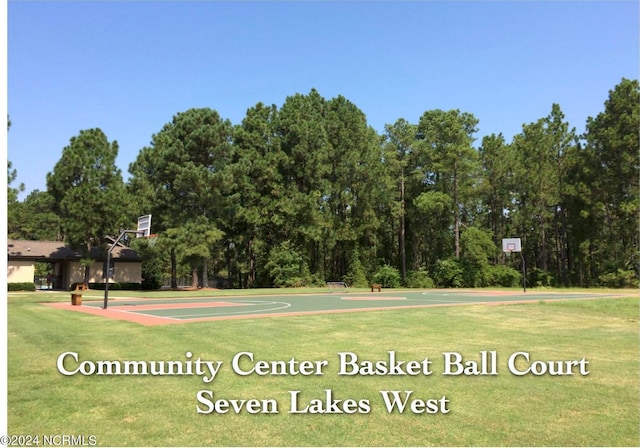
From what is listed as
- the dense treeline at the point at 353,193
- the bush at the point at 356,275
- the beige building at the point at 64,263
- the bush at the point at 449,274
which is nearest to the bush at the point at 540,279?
the dense treeline at the point at 353,193

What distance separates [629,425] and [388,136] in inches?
2084

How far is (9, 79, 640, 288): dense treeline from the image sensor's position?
40.5 metres

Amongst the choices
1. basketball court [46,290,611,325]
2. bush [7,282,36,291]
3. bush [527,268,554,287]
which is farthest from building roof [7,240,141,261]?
bush [527,268,554,287]

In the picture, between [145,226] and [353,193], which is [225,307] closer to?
[145,226]

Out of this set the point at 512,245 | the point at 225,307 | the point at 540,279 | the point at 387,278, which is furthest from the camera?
the point at 540,279

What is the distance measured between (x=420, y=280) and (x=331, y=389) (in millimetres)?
44911

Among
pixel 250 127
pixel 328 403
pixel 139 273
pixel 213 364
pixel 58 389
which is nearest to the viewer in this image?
pixel 328 403

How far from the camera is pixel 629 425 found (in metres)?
4.89

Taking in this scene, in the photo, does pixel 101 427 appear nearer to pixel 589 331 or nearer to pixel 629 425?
pixel 629 425

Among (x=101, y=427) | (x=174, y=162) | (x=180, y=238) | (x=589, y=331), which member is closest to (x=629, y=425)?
(x=101, y=427)

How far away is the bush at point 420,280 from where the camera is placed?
49.2m

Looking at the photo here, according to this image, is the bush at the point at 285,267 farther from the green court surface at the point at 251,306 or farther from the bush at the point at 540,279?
the bush at the point at 540,279

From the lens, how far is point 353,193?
52.3 metres

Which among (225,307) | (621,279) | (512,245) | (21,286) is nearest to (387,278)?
(512,245)
